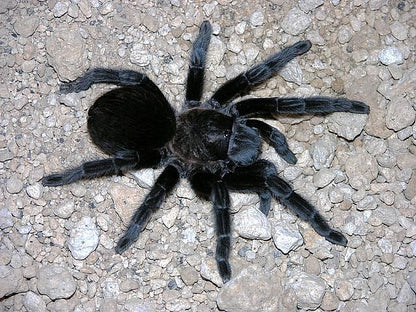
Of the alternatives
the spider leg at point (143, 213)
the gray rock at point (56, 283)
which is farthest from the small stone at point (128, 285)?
the gray rock at point (56, 283)

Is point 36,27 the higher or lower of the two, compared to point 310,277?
higher

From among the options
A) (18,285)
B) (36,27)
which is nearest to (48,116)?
(36,27)

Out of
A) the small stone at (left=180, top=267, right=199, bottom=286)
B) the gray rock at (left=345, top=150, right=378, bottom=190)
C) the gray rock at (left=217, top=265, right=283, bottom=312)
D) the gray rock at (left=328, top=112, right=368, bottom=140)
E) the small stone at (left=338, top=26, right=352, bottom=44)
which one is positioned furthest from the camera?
the small stone at (left=338, top=26, right=352, bottom=44)

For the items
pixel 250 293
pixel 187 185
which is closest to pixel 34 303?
pixel 187 185

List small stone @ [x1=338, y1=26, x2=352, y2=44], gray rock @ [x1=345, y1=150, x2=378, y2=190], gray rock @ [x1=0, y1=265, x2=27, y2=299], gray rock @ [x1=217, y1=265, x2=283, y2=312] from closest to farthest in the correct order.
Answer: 1. gray rock @ [x1=217, y1=265, x2=283, y2=312]
2. gray rock @ [x1=0, y1=265, x2=27, y2=299]
3. gray rock @ [x1=345, y1=150, x2=378, y2=190]
4. small stone @ [x1=338, y1=26, x2=352, y2=44]

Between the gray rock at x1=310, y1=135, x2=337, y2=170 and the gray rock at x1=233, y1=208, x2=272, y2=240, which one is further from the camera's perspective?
the gray rock at x1=310, y1=135, x2=337, y2=170

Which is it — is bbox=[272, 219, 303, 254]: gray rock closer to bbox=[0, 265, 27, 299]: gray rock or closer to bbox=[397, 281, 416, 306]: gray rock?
bbox=[397, 281, 416, 306]: gray rock

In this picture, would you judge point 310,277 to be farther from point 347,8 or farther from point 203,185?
point 347,8

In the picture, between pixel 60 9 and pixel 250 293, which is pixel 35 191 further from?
pixel 250 293

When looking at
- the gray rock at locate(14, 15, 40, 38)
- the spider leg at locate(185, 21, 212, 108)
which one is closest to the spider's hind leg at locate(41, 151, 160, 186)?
the spider leg at locate(185, 21, 212, 108)
